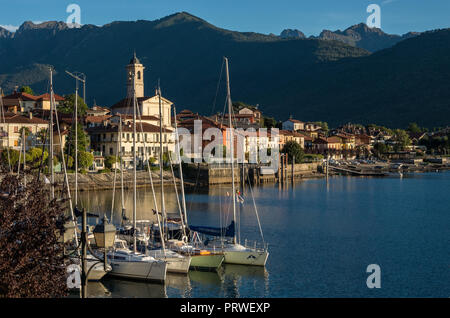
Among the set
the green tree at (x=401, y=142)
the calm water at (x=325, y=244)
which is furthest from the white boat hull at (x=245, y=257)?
Answer: the green tree at (x=401, y=142)

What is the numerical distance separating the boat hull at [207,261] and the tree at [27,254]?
17975 millimetres

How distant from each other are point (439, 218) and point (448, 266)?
79.9 feet

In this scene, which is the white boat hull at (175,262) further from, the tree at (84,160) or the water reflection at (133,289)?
the tree at (84,160)

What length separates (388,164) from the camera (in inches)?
5758

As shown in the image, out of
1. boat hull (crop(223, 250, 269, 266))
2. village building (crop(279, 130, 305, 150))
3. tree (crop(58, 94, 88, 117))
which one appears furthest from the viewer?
village building (crop(279, 130, 305, 150))

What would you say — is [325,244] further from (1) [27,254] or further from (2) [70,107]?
(2) [70,107]

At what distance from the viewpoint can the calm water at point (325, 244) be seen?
31.0m

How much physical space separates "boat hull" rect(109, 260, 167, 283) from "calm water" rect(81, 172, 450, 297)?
0.39 m

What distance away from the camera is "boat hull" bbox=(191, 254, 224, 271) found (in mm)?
33938

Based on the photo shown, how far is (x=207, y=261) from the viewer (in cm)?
3397

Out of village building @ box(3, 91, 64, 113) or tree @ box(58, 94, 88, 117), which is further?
tree @ box(58, 94, 88, 117)

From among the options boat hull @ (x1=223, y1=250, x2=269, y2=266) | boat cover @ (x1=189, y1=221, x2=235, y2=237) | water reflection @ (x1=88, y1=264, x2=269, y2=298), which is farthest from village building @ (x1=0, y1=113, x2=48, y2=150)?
water reflection @ (x1=88, y1=264, x2=269, y2=298)

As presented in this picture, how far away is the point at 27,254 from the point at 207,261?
19903 millimetres

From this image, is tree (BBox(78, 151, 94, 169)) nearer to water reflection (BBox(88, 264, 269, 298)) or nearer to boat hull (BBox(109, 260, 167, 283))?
water reflection (BBox(88, 264, 269, 298))
